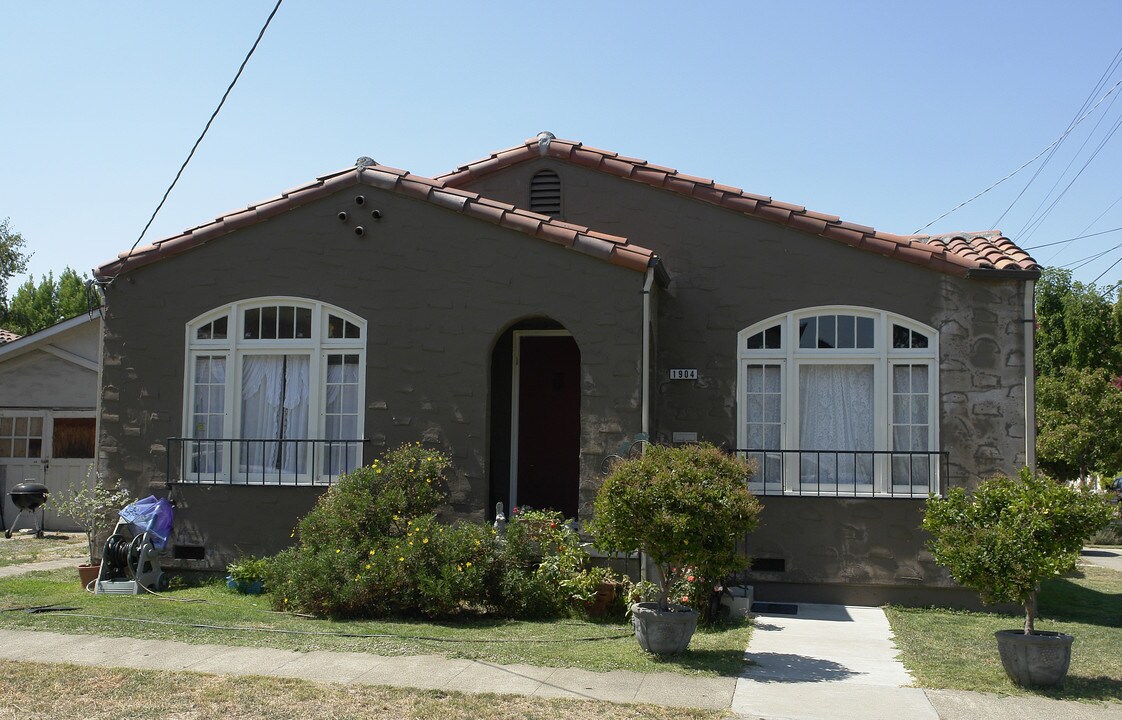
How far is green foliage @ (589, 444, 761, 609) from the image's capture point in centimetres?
800

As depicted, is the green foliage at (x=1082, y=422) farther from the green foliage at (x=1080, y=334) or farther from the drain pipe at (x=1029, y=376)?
the drain pipe at (x=1029, y=376)

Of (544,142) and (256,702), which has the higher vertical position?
(544,142)

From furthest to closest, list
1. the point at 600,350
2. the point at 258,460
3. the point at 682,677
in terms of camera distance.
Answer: the point at 258,460 < the point at 600,350 < the point at 682,677

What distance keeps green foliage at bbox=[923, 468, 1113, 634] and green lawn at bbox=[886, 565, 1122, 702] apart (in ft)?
1.92

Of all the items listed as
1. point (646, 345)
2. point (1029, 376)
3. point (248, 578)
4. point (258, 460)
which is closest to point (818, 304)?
point (646, 345)

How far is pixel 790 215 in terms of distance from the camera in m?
11.6

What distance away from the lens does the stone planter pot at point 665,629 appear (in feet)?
26.5

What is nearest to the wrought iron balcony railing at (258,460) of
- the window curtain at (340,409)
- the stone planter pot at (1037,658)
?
the window curtain at (340,409)

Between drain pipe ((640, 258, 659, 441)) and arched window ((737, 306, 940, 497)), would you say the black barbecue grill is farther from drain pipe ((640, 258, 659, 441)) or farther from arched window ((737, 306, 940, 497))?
arched window ((737, 306, 940, 497))

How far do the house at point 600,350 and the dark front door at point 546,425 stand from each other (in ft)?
2.05

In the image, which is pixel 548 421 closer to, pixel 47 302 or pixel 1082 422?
pixel 1082 422

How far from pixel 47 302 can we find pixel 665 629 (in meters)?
41.4

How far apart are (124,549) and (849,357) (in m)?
8.32

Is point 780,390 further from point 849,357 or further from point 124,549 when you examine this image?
point 124,549
